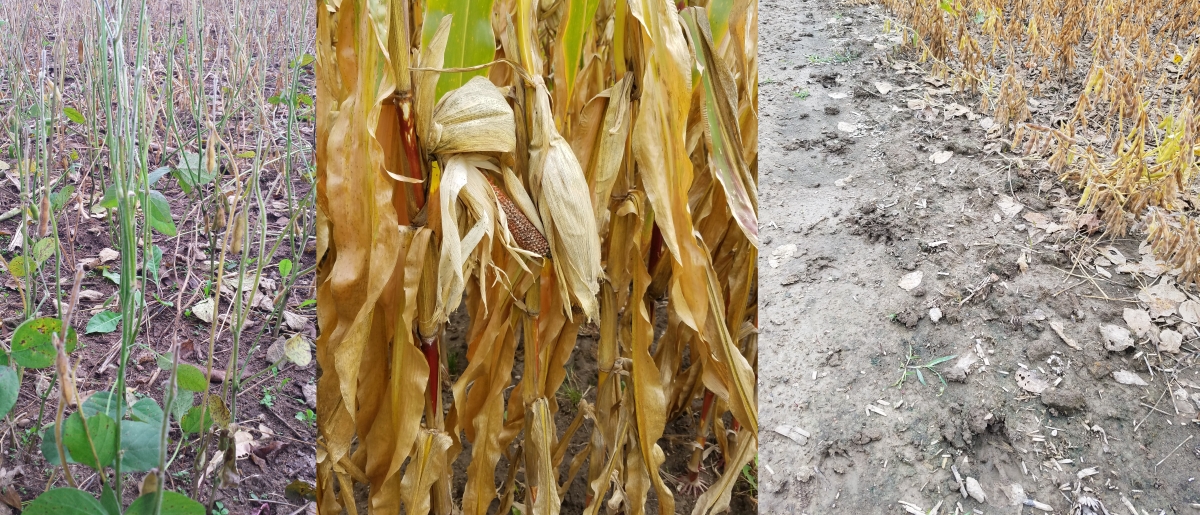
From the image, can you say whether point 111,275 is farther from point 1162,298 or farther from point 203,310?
point 1162,298

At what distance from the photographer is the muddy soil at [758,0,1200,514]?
0.86 m

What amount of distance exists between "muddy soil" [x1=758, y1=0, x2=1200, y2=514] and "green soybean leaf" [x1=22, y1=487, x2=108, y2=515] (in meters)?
0.59

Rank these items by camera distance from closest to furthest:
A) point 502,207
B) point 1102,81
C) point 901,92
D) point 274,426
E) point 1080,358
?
1. point 502,207
2. point 274,426
3. point 1080,358
4. point 1102,81
5. point 901,92

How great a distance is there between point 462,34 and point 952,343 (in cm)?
80

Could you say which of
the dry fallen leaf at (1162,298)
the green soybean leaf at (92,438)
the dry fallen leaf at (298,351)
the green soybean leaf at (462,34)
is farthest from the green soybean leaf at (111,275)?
the dry fallen leaf at (1162,298)

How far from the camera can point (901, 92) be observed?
170 cm

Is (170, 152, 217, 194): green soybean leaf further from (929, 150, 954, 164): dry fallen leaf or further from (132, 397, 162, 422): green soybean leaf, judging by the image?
(929, 150, 954, 164): dry fallen leaf

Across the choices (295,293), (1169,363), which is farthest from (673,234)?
(1169,363)

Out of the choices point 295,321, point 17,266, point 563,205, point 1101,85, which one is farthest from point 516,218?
point 1101,85

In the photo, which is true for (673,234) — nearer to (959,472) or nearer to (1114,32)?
(959,472)

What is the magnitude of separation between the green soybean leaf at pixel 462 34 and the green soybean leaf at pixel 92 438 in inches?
11.0

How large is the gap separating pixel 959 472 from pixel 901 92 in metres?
1.06

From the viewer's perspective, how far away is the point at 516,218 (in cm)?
48

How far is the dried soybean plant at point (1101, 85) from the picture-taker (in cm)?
126
